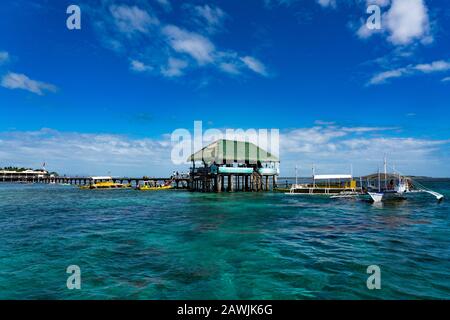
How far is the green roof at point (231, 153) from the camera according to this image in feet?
234

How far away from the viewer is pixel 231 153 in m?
73.1

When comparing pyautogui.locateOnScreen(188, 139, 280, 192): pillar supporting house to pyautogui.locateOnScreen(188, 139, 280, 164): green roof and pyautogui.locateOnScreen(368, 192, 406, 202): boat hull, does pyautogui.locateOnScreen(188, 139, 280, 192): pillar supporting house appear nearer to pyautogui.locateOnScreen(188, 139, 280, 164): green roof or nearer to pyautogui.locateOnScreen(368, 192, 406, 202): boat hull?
pyautogui.locateOnScreen(188, 139, 280, 164): green roof

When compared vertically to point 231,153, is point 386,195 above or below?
below

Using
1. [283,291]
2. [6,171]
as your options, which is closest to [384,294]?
[283,291]

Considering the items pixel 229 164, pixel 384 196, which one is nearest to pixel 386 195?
Answer: pixel 384 196

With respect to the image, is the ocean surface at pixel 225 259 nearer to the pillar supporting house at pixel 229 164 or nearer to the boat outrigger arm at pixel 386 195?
the boat outrigger arm at pixel 386 195

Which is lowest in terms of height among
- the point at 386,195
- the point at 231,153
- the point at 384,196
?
the point at 384,196

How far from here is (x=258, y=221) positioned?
94.9ft

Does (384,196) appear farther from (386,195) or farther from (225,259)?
(225,259)

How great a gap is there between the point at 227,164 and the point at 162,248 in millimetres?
54269

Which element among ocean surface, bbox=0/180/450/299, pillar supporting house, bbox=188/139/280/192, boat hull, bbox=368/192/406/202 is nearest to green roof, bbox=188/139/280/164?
pillar supporting house, bbox=188/139/280/192

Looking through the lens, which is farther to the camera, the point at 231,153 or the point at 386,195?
the point at 231,153

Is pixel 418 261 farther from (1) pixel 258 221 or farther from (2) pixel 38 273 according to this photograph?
(2) pixel 38 273

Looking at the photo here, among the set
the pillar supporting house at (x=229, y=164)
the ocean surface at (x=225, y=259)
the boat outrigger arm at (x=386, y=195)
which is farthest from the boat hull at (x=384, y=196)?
the pillar supporting house at (x=229, y=164)
